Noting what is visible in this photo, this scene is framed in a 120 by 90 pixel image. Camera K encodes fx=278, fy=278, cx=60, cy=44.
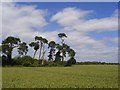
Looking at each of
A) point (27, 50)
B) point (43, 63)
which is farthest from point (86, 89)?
point (27, 50)

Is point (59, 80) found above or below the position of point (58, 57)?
below

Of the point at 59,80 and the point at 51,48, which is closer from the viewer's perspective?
the point at 59,80

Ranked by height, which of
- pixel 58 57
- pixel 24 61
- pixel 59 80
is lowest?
pixel 59 80

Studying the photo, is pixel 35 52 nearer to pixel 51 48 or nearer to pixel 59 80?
pixel 51 48

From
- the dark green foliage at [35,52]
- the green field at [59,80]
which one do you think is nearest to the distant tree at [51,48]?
the dark green foliage at [35,52]

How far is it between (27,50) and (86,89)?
69554 millimetres

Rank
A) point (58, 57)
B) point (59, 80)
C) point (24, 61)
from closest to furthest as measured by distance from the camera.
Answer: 1. point (59, 80)
2. point (24, 61)
3. point (58, 57)

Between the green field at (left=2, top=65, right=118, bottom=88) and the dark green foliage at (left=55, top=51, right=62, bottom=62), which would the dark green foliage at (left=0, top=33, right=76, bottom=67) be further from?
the green field at (left=2, top=65, right=118, bottom=88)

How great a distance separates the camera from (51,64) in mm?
76250

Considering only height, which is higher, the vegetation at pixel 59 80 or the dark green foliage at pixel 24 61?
the dark green foliage at pixel 24 61

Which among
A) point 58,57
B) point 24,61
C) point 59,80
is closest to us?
point 59,80

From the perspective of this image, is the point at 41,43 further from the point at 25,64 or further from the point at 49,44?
the point at 25,64

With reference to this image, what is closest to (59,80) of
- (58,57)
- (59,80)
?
(59,80)

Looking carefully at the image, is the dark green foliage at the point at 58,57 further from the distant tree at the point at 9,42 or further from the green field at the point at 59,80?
the green field at the point at 59,80
